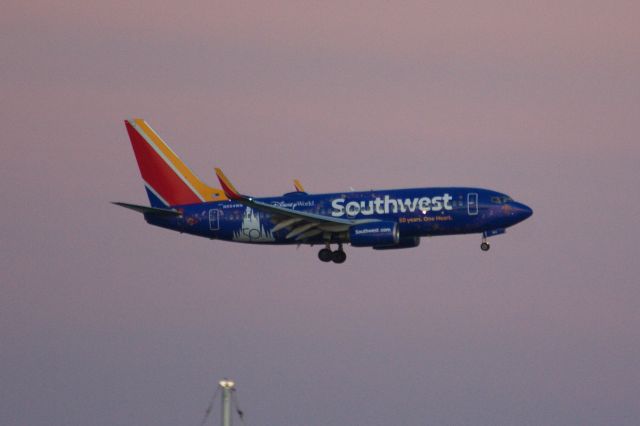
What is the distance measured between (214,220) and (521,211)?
68.8 ft

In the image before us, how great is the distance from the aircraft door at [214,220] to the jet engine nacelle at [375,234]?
1025cm

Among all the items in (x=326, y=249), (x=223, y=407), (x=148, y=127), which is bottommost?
(x=223, y=407)

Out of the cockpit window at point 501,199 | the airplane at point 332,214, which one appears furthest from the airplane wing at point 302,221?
the cockpit window at point 501,199

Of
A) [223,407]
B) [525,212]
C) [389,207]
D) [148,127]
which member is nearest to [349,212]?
[389,207]

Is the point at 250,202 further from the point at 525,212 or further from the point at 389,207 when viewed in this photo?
the point at 525,212

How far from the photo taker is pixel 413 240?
418 ft

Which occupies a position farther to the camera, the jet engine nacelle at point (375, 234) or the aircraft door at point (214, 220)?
the aircraft door at point (214, 220)

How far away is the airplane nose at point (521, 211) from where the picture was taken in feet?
407

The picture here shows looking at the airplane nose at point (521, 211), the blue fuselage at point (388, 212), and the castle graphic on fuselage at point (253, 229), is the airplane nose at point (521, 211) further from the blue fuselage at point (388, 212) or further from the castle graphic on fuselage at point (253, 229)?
the castle graphic on fuselage at point (253, 229)

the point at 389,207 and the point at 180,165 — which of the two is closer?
the point at 389,207

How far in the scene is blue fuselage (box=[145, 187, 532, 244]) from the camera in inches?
4850

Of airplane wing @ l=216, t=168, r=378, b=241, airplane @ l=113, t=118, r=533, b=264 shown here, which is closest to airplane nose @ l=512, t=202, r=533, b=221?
airplane @ l=113, t=118, r=533, b=264

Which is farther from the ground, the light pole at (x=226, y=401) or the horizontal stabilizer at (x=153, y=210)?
the horizontal stabilizer at (x=153, y=210)

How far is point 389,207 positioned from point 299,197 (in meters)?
6.96
